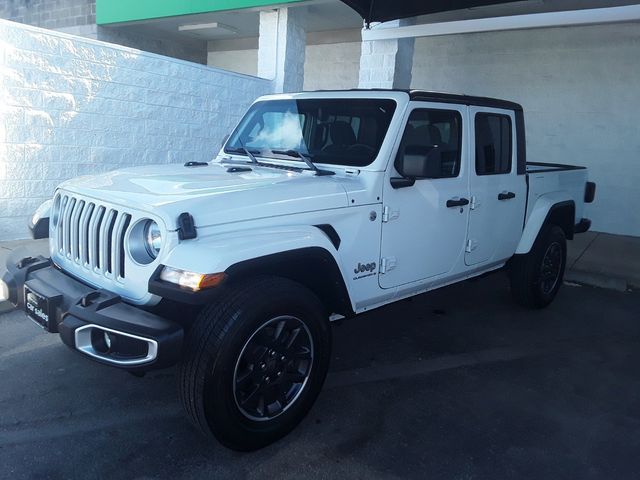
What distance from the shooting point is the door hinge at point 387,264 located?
3.59 meters

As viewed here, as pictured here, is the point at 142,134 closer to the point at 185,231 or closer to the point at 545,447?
the point at 185,231

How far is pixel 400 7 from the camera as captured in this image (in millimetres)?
6973

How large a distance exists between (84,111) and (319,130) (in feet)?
14.3

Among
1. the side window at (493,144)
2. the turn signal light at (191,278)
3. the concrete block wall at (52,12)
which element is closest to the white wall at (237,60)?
the concrete block wall at (52,12)

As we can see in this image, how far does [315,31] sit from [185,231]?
32.3 feet

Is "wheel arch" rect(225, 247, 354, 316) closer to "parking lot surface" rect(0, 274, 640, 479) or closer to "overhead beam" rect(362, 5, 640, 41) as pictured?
"parking lot surface" rect(0, 274, 640, 479)

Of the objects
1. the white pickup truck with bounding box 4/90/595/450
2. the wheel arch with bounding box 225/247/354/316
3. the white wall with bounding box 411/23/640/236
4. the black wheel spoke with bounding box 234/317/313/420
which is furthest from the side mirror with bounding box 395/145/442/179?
the white wall with bounding box 411/23/640/236

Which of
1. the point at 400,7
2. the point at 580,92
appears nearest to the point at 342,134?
the point at 400,7

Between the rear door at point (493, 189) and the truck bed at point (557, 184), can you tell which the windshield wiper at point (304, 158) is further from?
the truck bed at point (557, 184)

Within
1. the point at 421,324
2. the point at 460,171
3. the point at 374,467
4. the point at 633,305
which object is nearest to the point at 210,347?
the point at 374,467

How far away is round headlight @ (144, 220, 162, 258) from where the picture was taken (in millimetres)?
2760

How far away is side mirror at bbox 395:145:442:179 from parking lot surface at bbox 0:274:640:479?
4.75ft

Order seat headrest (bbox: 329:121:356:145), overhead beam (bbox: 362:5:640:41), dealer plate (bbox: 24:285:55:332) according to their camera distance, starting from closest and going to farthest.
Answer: dealer plate (bbox: 24:285:55:332) → seat headrest (bbox: 329:121:356:145) → overhead beam (bbox: 362:5:640:41)

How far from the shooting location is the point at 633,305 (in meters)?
5.93
